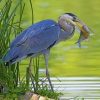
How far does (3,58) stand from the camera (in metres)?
6.16

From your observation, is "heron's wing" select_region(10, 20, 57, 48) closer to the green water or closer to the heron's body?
the heron's body

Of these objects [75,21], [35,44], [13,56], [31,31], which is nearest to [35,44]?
[35,44]

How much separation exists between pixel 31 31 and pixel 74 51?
11.2ft

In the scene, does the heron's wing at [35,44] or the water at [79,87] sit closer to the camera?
the heron's wing at [35,44]

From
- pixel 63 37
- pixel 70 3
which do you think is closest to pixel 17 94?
pixel 63 37

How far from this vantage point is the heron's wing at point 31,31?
612cm

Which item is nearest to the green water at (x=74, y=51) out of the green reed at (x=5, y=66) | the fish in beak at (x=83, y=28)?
the green reed at (x=5, y=66)

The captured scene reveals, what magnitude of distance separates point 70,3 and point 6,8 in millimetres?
7123

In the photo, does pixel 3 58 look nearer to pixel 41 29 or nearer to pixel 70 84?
pixel 41 29

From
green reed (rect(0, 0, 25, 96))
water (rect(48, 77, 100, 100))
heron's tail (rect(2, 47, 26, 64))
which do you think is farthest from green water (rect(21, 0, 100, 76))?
heron's tail (rect(2, 47, 26, 64))

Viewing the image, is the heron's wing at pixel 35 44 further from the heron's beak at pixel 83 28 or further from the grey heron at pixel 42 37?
the heron's beak at pixel 83 28

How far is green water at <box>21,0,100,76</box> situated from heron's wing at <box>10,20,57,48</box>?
1.91 meters

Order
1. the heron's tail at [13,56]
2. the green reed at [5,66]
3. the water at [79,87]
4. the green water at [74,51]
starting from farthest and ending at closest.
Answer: the green water at [74,51] < the water at [79,87] < the green reed at [5,66] < the heron's tail at [13,56]

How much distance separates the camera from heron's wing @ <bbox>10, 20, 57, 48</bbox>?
6.12 meters
